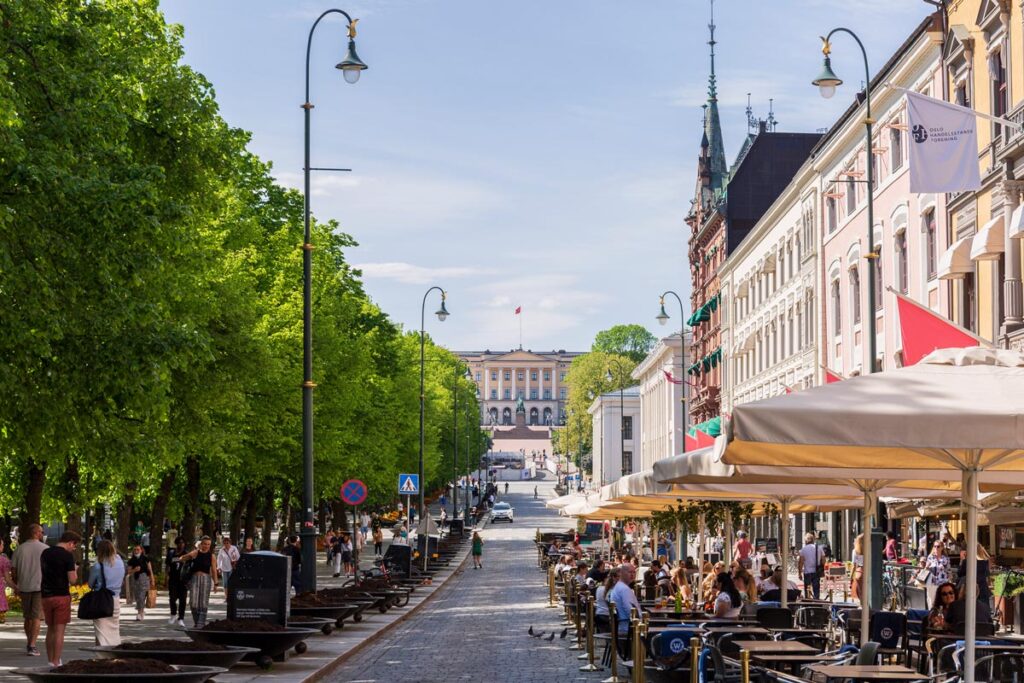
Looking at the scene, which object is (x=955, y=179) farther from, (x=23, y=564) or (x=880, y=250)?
(x=880, y=250)

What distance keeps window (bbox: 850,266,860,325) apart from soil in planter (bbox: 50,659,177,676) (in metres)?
40.1

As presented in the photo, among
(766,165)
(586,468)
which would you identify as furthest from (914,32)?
(586,468)

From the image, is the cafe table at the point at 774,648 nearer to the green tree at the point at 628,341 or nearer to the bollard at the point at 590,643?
the bollard at the point at 590,643

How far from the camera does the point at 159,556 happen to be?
44.8m

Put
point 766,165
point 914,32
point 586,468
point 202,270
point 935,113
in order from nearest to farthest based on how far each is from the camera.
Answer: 1. point 935,113
2. point 202,270
3. point 914,32
4. point 766,165
5. point 586,468

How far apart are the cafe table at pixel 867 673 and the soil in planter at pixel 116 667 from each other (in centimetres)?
520

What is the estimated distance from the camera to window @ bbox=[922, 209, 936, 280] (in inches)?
1618

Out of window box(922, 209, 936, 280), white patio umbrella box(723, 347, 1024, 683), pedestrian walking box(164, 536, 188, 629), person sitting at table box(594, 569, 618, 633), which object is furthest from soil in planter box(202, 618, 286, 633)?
window box(922, 209, 936, 280)

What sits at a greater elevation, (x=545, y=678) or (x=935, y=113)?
(x=935, y=113)

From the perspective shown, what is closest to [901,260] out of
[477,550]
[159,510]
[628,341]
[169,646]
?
[159,510]

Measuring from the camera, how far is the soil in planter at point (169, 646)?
15.2 metres

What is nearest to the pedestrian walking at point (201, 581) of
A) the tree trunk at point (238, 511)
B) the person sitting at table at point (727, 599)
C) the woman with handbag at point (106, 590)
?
the woman with handbag at point (106, 590)

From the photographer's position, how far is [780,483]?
17.3 metres

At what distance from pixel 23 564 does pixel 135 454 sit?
4160 mm
